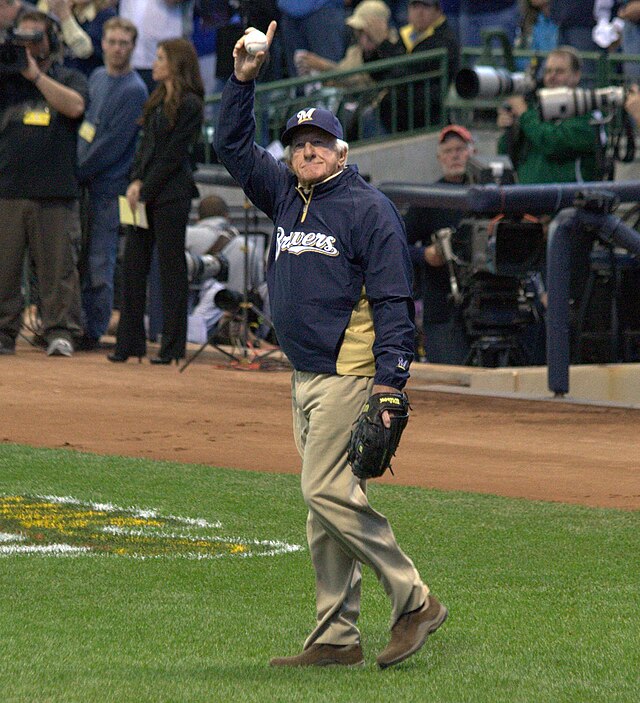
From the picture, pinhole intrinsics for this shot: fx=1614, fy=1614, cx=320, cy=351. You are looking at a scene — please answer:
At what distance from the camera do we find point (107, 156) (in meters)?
14.8

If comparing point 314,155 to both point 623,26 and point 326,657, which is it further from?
point 623,26

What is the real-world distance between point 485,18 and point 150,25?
386 centimetres

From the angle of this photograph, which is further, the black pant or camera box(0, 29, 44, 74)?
the black pant

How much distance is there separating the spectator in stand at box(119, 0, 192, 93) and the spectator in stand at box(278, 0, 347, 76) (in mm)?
1222

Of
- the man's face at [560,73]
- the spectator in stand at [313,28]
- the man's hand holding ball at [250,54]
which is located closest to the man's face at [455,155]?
the man's face at [560,73]

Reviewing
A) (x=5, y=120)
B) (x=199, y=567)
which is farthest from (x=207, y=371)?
(x=199, y=567)

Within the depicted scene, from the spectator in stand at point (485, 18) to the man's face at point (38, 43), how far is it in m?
6.33

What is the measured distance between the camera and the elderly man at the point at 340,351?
5145 mm

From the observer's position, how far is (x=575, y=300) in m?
14.7

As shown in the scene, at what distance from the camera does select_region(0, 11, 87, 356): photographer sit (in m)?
13.6

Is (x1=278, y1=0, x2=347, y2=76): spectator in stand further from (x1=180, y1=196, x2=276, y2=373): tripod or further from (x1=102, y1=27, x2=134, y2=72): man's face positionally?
(x1=180, y1=196, x2=276, y2=373): tripod

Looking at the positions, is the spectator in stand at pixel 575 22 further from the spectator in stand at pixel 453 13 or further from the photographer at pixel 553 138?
the photographer at pixel 553 138

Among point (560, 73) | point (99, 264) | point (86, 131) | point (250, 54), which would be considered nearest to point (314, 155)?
point (250, 54)

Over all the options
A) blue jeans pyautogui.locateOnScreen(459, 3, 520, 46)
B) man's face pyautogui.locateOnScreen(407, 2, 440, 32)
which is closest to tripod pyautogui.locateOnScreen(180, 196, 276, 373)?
man's face pyautogui.locateOnScreen(407, 2, 440, 32)
